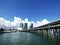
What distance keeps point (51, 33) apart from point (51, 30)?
7.45 meters

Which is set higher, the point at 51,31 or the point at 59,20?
the point at 59,20

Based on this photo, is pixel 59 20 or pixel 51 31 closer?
pixel 59 20

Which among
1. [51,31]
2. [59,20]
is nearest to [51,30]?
[51,31]

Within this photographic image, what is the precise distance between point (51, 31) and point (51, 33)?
5138 mm

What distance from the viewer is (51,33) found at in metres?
102

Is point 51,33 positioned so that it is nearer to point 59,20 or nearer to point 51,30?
point 51,30

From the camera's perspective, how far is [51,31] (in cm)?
Answer: 10706

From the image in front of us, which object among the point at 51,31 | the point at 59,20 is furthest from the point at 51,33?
the point at 59,20

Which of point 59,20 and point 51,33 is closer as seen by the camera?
point 59,20

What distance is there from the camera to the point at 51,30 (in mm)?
109250

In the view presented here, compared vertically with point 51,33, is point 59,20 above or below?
above

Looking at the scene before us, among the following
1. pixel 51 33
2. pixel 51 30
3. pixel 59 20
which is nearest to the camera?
pixel 59 20

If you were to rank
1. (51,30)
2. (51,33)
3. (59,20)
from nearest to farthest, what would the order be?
(59,20)
(51,33)
(51,30)

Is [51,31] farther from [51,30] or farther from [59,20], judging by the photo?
[59,20]
